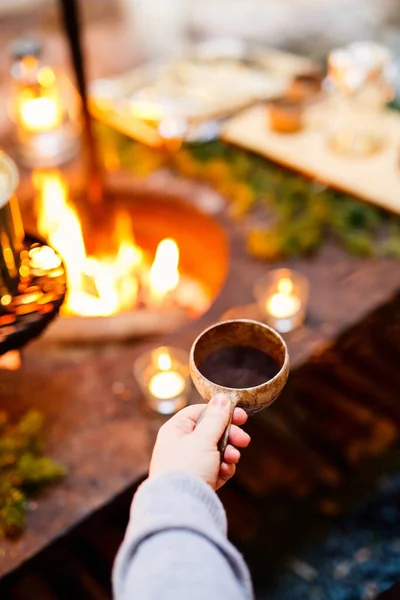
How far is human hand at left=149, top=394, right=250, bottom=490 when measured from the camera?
108 cm

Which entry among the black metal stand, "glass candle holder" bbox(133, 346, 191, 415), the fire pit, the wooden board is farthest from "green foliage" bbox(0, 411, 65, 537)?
the wooden board

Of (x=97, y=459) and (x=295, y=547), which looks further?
(x=295, y=547)

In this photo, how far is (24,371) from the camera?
8.09ft

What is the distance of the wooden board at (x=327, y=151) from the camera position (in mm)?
2500

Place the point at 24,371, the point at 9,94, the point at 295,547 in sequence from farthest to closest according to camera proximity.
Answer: the point at 9,94 → the point at 295,547 → the point at 24,371

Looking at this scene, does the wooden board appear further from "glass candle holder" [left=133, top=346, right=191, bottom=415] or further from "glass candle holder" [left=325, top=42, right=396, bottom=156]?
"glass candle holder" [left=133, top=346, right=191, bottom=415]

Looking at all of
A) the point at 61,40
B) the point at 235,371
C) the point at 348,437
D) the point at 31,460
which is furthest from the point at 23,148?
the point at 61,40

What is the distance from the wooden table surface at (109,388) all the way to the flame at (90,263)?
1.59 ft

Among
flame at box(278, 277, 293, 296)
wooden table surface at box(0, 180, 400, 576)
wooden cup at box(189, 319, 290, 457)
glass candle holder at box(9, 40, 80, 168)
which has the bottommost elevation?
wooden table surface at box(0, 180, 400, 576)

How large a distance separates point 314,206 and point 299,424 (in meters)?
1.05

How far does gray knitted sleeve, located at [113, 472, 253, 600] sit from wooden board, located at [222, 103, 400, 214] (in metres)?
1.69

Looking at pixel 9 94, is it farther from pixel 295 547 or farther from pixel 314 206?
pixel 295 547

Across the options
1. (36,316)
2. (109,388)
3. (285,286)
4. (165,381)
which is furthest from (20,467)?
(285,286)

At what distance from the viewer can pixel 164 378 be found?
2295 mm
